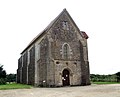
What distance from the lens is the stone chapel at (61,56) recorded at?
3303 cm

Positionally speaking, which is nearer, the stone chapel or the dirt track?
the dirt track

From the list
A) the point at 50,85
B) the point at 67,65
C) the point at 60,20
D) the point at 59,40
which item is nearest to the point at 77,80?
the point at 67,65

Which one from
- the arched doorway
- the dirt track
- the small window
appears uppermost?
the small window

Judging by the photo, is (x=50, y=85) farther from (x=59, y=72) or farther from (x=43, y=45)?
(x=43, y=45)

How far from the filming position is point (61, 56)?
34.4 meters

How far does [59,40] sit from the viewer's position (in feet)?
114

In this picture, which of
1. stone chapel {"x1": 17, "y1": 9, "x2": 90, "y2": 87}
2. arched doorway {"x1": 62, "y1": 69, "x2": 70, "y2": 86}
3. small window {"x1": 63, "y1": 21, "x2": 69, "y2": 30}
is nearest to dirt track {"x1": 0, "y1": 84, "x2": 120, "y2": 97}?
stone chapel {"x1": 17, "y1": 9, "x2": 90, "y2": 87}

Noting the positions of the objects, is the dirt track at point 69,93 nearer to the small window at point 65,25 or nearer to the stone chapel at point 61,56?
the stone chapel at point 61,56

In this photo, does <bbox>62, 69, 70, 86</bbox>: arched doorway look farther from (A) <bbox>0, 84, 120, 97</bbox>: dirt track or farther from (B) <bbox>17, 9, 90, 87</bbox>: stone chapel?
(A) <bbox>0, 84, 120, 97</bbox>: dirt track

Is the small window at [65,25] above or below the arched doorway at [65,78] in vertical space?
above

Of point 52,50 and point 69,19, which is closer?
point 52,50

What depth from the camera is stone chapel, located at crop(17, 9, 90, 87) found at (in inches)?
1300

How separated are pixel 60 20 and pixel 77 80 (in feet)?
35.2

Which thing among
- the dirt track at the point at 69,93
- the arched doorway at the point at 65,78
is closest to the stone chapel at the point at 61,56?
the arched doorway at the point at 65,78
